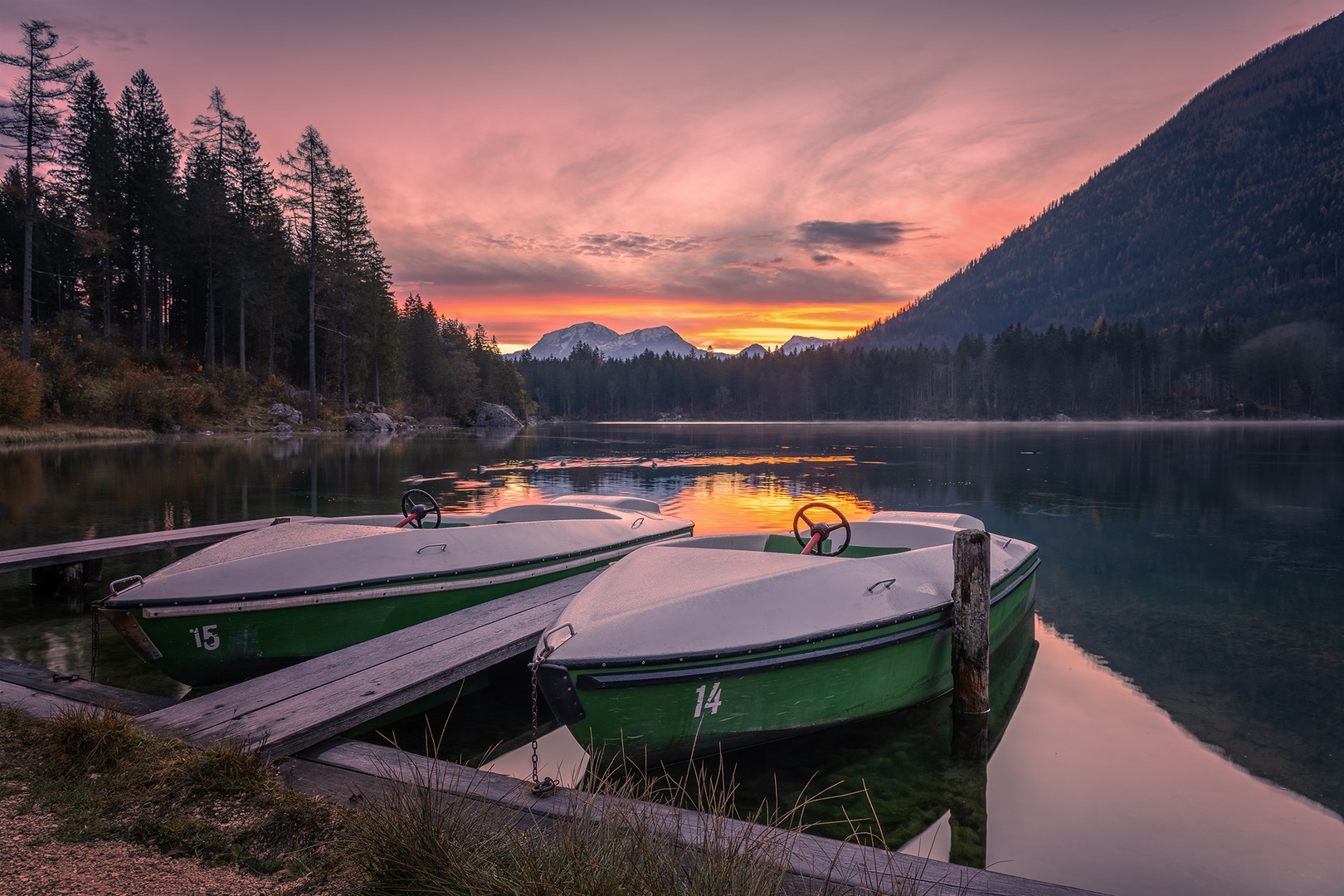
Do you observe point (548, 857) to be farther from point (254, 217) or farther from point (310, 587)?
point (254, 217)

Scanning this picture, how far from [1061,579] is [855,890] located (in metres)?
11.1

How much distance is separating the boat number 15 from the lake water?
1.22 m

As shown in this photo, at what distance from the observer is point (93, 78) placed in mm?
51750

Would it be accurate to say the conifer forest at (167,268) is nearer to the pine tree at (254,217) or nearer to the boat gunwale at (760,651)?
the pine tree at (254,217)

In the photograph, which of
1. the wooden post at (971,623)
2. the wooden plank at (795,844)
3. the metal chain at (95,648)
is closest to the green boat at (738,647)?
the wooden post at (971,623)

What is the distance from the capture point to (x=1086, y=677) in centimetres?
796

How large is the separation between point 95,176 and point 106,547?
5258cm

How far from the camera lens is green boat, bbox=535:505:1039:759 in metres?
4.71

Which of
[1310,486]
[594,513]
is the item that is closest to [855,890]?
[594,513]

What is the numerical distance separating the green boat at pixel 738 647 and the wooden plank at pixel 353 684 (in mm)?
996

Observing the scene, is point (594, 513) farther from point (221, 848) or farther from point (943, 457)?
point (943, 457)

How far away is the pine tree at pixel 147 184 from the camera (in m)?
51.0

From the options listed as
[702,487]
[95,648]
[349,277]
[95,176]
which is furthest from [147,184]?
[95,648]

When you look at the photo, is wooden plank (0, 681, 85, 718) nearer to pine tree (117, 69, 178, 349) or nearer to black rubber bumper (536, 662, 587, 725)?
black rubber bumper (536, 662, 587, 725)
